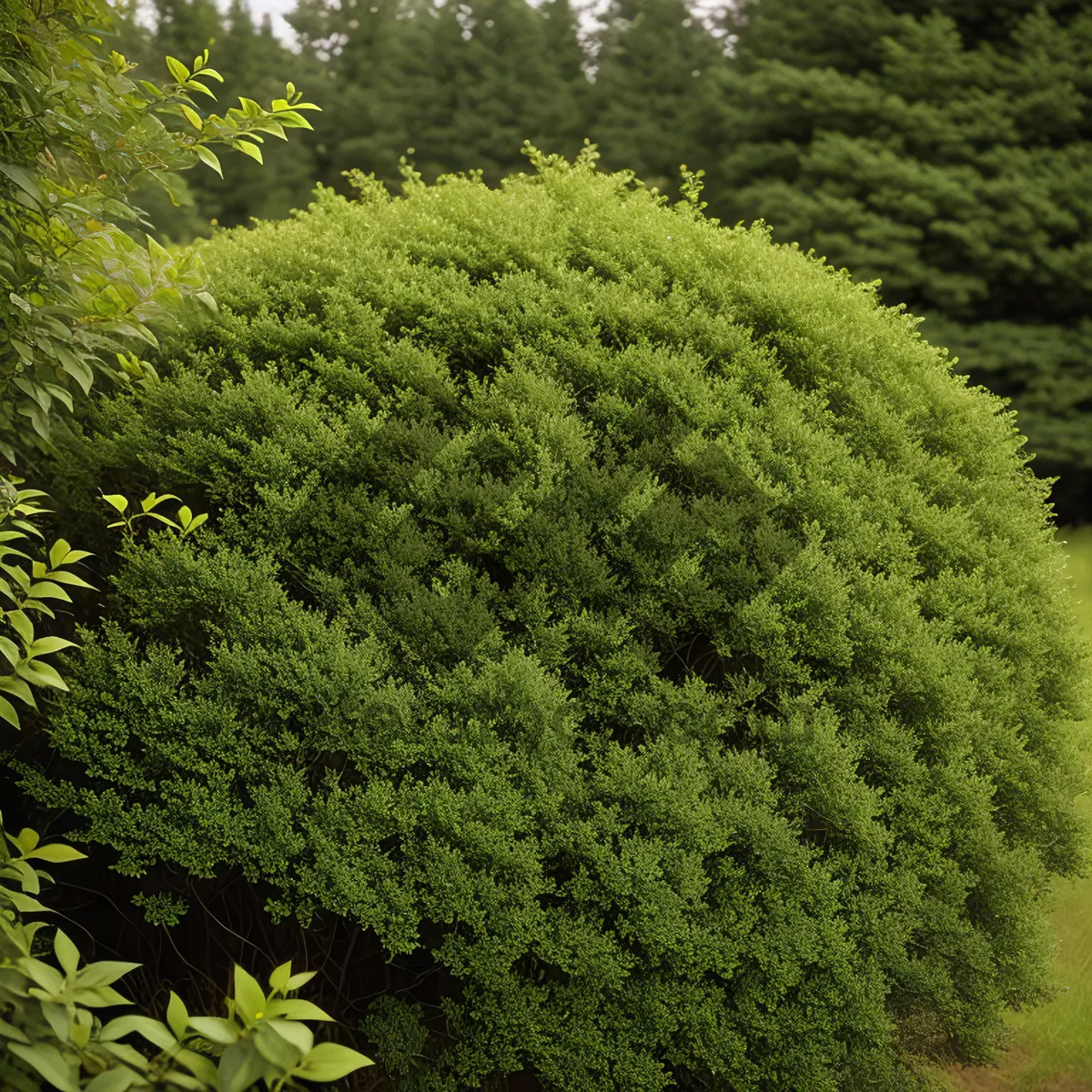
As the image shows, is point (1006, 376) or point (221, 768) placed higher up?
point (1006, 376)

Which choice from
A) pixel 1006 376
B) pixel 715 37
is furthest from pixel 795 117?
pixel 715 37

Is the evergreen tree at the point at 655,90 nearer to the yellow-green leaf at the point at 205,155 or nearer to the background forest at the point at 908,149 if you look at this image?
the background forest at the point at 908,149

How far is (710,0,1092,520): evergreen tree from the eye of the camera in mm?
14953

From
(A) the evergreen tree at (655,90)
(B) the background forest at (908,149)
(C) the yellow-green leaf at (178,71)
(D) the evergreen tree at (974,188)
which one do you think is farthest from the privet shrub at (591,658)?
(A) the evergreen tree at (655,90)

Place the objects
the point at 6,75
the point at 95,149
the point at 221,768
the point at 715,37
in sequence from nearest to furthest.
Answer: the point at 6,75, the point at 95,149, the point at 221,768, the point at 715,37

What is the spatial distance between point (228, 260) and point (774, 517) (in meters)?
2.82

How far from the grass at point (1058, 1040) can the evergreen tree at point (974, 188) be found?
33.3 feet

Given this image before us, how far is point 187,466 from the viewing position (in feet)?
13.3

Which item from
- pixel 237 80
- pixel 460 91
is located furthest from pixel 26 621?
pixel 237 80

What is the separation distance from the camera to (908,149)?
1670cm

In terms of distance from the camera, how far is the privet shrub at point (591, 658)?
3439 millimetres

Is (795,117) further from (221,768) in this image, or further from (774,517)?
(221,768)

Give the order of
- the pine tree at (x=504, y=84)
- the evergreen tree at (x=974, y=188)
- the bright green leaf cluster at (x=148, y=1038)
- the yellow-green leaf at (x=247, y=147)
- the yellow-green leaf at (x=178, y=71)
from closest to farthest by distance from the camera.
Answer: the bright green leaf cluster at (x=148, y=1038) < the yellow-green leaf at (x=178, y=71) < the yellow-green leaf at (x=247, y=147) < the evergreen tree at (x=974, y=188) < the pine tree at (x=504, y=84)

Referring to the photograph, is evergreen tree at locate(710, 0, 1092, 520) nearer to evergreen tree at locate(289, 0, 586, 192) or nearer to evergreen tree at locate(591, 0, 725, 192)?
evergreen tree at locate(591, 0, 725, 192)
